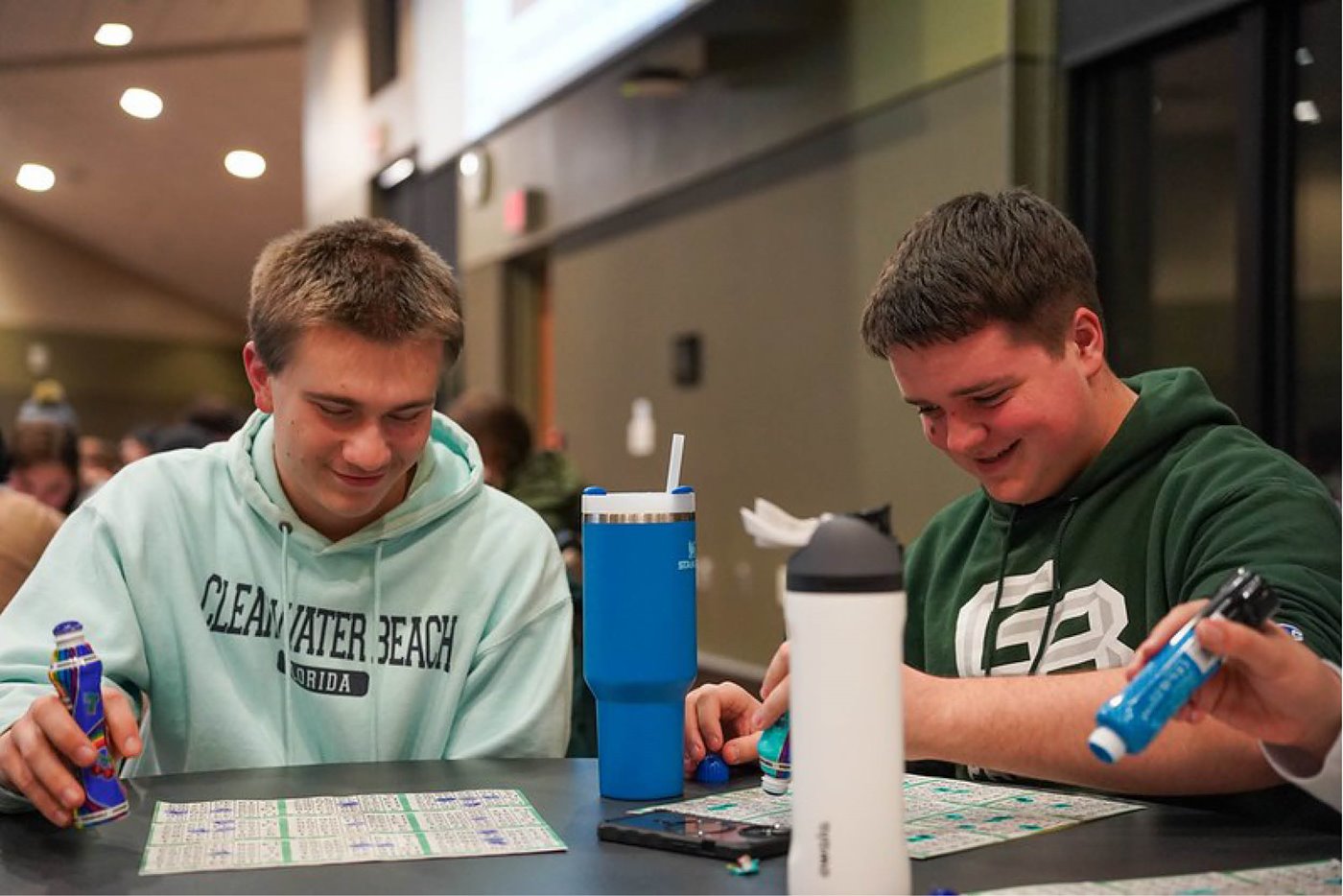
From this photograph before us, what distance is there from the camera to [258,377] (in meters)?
1.71

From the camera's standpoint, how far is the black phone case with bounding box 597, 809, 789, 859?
1044 millimetres

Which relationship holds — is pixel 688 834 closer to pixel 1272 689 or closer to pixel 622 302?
pixel 1272 689

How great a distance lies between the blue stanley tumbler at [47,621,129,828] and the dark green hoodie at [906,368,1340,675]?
2.93 ft

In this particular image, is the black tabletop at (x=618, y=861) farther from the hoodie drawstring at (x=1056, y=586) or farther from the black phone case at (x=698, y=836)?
the hoodie drawstring at (x=1056, y=586)

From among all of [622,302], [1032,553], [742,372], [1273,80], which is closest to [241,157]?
[622,302]

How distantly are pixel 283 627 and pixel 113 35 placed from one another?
2.38 meters

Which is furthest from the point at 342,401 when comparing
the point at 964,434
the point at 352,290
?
the point at 964,434

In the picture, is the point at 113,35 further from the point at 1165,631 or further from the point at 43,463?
the point at 1165,631

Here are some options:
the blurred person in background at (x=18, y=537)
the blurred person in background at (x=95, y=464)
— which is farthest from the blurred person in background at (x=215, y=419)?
the blurred person in background at (x=18, y=537)

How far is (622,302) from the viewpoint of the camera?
5695mm

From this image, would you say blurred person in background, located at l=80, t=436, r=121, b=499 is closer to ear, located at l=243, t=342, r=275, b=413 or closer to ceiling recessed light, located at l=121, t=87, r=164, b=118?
ceiling recessed light, located at l=121, t=87, r=164, b=118

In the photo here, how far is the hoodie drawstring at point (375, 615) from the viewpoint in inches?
63.9

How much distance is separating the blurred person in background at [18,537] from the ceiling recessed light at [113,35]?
A: 1169 millimetres

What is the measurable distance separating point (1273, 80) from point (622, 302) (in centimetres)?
301
